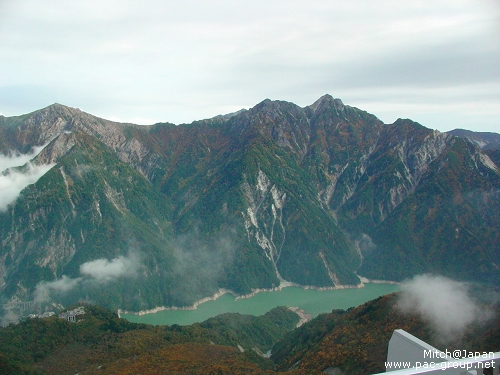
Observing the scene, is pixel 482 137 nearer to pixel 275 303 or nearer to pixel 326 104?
pixel 326 104

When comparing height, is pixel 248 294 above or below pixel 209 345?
below

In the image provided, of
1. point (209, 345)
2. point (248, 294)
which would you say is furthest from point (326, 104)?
point (209, 345)

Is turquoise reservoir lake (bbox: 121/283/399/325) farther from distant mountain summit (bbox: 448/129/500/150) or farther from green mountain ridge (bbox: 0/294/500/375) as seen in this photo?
distant mountain summit (bbox: 448/129/500/150)

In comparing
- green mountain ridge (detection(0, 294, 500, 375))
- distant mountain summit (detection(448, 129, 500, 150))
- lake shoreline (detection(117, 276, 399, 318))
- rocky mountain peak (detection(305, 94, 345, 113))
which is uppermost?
rocky mountain peak (detection(305, 94, 345, 113))

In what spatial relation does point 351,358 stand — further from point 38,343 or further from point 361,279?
point 361,279

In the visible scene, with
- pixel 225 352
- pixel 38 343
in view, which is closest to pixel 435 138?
pixel 225 352

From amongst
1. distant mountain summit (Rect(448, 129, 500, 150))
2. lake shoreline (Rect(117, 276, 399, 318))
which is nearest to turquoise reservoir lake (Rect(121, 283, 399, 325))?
lake shoreline (Rect(117, 276, 399, 318))

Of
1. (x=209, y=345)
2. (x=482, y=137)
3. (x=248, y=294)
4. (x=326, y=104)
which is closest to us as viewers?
(x=209, y=345)
